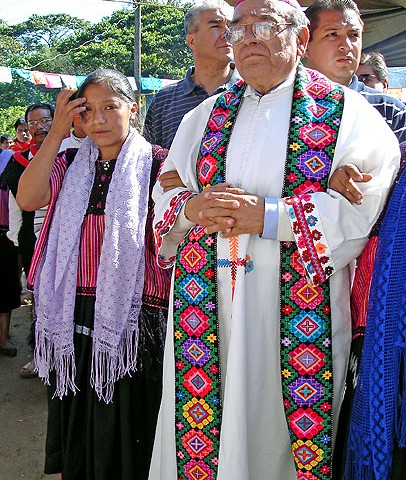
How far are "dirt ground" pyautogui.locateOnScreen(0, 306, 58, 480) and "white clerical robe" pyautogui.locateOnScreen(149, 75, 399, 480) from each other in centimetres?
167

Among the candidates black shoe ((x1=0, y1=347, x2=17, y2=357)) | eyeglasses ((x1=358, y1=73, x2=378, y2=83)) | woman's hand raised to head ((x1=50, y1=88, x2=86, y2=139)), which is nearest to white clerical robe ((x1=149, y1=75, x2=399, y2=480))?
woman's hand raised to head ((x1=50, y1=88, x2=86, y2=139))

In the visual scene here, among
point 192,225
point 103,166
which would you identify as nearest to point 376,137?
point 192,225

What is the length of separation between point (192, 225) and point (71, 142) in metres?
1.71

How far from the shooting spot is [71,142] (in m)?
3.60

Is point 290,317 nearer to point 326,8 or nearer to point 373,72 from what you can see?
point 326,8

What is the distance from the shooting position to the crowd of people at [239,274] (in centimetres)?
191

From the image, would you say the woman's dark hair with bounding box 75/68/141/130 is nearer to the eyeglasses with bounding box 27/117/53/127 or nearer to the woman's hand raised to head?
the woman's hand raised to head

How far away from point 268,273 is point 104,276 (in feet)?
2.80

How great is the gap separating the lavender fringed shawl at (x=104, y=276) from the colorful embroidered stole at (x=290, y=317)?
15.5 inches

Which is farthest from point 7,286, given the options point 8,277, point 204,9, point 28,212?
point 204,9

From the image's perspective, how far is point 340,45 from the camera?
2.68 metres

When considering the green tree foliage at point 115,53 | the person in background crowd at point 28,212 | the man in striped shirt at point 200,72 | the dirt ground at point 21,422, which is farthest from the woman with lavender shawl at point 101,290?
the green tree foliage at point 115,53

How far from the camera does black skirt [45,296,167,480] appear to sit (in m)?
2.60

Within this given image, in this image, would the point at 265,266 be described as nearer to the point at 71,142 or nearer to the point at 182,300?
the point at 182,300
